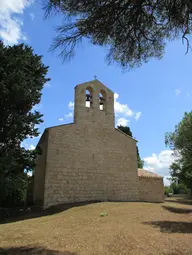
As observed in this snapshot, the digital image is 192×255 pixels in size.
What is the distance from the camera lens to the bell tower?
62.8 feet

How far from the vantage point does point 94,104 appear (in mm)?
19828

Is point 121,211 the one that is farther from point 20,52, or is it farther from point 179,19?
point 20,52

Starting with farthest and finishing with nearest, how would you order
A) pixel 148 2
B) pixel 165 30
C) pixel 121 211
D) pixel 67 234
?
1. pixel 121 211
2. pixel 67 234
3. pixel 165 30
4. pixel 148 2

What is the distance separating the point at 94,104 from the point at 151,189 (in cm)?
921

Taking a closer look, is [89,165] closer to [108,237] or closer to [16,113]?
[16,113]

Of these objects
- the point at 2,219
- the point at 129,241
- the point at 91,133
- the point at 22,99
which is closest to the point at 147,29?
the point at 129,241

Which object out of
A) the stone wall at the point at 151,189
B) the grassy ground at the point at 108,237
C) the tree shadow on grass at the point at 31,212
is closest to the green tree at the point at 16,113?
the tree shadow on grass at the point at 31,212

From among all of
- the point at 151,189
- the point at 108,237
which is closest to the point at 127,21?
the point at 108,237

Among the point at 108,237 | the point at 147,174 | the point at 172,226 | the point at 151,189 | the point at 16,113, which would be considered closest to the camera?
the point at 108,237

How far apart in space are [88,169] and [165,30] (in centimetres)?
1271

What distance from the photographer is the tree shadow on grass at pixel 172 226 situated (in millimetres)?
9461

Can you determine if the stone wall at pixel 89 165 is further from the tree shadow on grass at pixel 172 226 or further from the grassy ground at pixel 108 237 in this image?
the tree shadow on grass at pixel 172 226

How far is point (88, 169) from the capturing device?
59.2 feet

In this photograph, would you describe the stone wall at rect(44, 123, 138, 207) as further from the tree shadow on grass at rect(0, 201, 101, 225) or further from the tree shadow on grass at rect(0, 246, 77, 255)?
the tree shadow on grass at rect(0, 246, 77, 255)
